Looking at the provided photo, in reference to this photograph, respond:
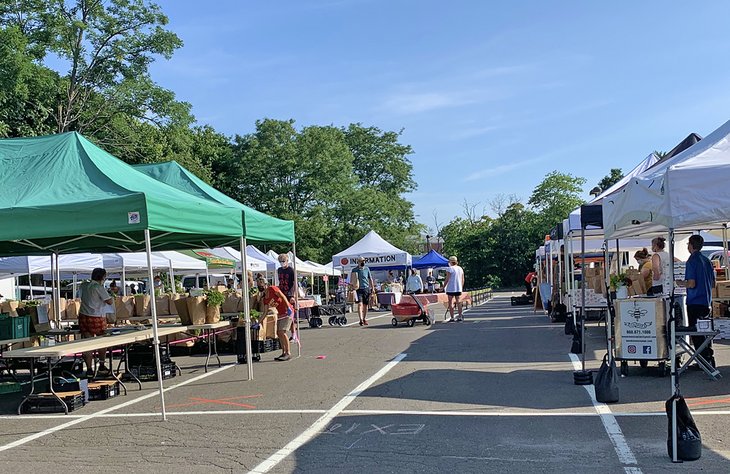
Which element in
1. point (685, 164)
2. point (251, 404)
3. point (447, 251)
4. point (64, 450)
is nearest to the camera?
point (64, 450)

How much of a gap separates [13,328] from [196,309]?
2833 millimetres

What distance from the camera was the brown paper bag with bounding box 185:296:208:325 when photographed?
39.8ft

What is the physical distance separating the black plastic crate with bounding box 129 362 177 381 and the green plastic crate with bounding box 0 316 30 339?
5.62 ft

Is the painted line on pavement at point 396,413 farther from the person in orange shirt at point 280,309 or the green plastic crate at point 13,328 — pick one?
the person in orange shirt at point 280,309

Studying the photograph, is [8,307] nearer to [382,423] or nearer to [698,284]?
[382,423]

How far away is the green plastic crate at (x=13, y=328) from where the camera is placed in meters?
10.5

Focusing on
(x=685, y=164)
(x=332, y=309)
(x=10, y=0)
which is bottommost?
(x=332, y=309)

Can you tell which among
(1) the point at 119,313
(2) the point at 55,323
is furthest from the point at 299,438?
(1) the point at 119,313

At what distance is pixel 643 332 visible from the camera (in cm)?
973

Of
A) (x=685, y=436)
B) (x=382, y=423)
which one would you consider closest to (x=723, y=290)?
(x=685, y=436)

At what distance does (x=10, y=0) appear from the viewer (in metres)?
28.9

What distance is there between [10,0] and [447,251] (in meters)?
51.6

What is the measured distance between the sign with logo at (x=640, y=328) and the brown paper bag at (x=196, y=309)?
22.2ft

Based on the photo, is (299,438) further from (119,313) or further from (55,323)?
(119,313)
